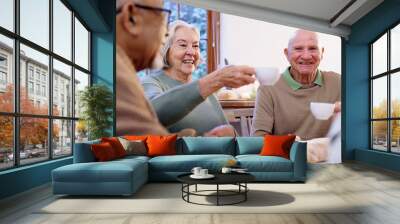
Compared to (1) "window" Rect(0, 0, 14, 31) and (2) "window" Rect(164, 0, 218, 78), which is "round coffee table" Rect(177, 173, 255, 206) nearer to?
(1) "window" Rect(0, 0, 14, 31)

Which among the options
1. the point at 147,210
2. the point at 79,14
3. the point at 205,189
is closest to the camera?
the point at 147,210

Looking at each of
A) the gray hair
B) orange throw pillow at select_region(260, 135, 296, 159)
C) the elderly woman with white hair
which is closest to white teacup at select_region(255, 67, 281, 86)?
the elderly woman with white hair

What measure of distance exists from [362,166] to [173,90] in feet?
14.7

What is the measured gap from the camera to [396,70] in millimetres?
7852

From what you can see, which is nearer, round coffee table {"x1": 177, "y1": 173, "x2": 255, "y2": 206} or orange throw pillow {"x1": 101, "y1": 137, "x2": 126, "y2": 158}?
round coffee table {"x1": 177, "y1": 173, "x2": 255, "y2": 206}

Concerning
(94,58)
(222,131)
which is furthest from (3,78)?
(222,131)

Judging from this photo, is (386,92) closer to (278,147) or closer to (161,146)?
(278,147)

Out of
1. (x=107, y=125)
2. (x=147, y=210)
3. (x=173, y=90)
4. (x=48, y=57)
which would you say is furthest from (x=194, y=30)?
(x=147, y=210)

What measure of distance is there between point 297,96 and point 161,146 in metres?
3.88

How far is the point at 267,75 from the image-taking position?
8.98 metres

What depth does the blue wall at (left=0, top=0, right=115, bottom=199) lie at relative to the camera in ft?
16.7

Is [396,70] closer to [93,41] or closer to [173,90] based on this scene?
[173,90]

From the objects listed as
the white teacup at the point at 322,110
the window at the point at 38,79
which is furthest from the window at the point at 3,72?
the white teacup at the point at 322,110

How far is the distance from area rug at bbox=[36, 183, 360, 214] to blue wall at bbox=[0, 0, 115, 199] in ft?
2.26
